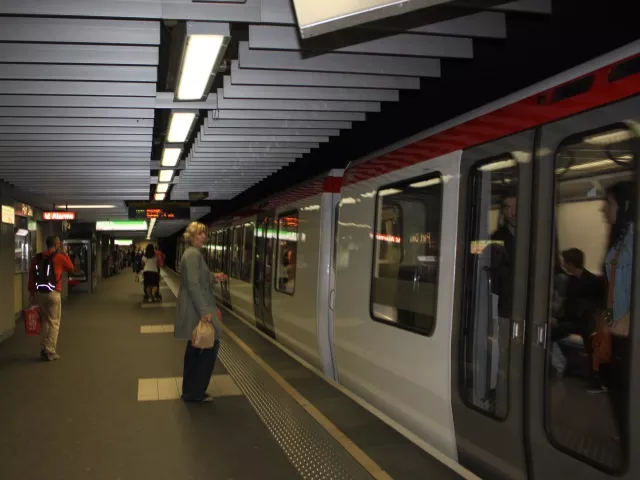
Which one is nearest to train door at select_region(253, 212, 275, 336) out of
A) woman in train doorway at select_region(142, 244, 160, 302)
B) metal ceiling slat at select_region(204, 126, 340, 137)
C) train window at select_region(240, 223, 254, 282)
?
train window at select_region(240, 223, 254, 282)

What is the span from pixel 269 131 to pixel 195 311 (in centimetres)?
275

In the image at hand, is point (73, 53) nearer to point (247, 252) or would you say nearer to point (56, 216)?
point (247, 252)

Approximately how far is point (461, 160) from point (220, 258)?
13.4 m

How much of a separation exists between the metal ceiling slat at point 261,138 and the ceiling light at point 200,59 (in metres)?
1.98

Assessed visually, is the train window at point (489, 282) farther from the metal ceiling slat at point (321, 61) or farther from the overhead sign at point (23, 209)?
the overhead sign at point (23, 209)

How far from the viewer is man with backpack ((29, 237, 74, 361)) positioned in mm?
8398

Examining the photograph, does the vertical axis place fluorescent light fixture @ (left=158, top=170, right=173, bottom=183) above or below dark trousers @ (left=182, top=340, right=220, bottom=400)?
above

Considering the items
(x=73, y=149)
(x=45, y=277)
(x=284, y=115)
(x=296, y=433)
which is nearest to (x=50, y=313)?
(x=45, y=277)

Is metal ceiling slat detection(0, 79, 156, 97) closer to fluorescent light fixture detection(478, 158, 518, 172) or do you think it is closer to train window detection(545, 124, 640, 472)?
fluorescent light fixture detection(478, 158, 518, 172)

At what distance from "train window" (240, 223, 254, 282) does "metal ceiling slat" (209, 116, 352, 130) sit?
475cm

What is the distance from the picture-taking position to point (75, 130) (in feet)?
24.2

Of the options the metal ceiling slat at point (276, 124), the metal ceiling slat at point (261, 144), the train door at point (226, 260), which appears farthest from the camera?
the train door at point (226, 260)

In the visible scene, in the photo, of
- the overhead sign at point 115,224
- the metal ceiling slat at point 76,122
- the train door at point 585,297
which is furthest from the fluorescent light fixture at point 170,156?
the overhead sign at point 115,224

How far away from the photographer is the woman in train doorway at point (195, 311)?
5.91 meters
